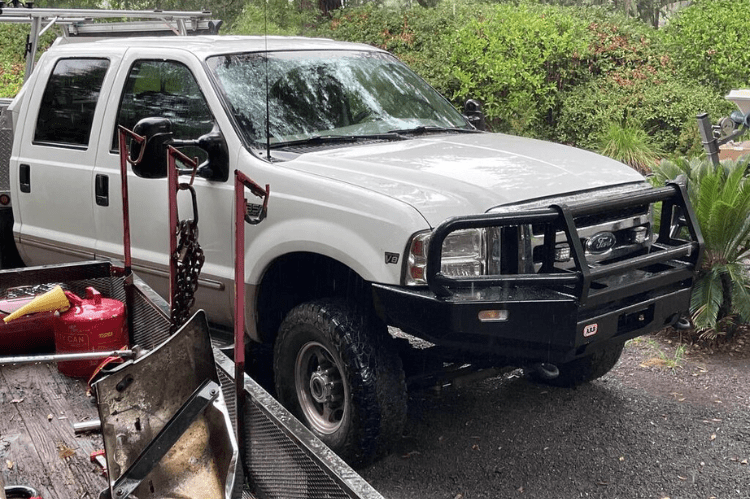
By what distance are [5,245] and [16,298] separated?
7.99 ft

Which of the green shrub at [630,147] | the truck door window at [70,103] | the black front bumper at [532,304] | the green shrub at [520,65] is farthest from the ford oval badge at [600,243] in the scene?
the green shrub at [520,65]

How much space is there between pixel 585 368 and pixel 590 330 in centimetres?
157

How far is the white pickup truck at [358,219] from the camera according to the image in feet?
12.8

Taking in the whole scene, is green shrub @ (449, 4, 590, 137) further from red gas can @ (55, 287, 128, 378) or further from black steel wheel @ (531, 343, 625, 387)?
red gas can @ (55, 287, 128, 378)

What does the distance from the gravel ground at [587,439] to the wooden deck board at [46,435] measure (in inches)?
60.3

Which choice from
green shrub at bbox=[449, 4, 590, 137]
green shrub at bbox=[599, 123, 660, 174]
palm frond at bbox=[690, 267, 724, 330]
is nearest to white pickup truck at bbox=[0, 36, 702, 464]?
palm frond at bbox=[690, 267, 724, 330]

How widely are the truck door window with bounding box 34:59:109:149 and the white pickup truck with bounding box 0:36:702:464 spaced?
0.6 inches

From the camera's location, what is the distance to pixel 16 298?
4.21 metres

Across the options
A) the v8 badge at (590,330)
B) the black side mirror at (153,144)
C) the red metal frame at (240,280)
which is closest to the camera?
the red metal frame at (240,280)

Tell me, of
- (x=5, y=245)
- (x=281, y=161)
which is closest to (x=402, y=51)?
(x=5, y=245)

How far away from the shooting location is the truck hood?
399 centimetres

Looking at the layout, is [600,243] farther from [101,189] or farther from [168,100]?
[101,189]

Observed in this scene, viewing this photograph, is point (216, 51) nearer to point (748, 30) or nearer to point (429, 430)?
point (429, 430)

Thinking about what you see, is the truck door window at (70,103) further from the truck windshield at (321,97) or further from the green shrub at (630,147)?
the green shrub at (630,147)
